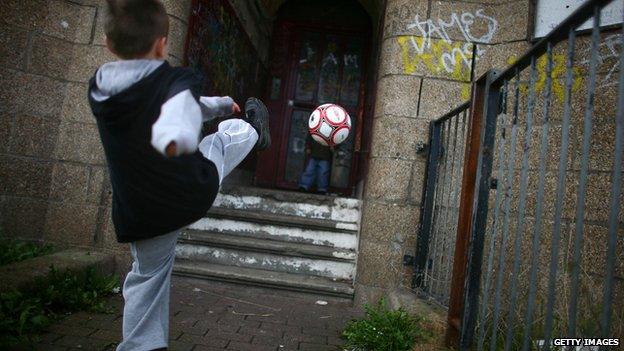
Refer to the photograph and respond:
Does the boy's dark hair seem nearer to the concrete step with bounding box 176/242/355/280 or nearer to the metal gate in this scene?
the metal gate

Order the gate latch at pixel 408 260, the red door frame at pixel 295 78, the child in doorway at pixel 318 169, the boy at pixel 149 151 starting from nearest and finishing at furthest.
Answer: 1. the boy at pixel 149 151
2. the gate latch at pixel 408 260
3. the child in doorway at pixel 318 169
4. the red door frame at pixel 295 78

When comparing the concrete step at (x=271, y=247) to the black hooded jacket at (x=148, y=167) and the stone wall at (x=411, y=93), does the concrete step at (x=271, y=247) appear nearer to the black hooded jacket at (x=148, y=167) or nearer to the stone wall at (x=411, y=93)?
the stone wall at (x=411, y=93)

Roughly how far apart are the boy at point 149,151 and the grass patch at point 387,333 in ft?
3.79

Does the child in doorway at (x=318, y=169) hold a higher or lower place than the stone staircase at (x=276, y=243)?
higher

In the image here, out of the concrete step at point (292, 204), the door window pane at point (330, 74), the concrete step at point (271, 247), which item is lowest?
the concrete step at point (271, 247)

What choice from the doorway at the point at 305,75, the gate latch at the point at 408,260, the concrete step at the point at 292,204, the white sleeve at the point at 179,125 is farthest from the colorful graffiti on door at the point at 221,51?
the white sleeve at the point at 179,125

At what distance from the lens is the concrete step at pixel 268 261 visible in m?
3.78

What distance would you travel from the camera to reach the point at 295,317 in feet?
9.70

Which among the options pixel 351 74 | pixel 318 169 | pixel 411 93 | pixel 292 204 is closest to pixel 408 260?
pixel 292 204

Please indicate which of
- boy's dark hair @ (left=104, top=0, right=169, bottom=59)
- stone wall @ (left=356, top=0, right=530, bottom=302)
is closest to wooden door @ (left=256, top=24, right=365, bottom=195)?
stone wall @ (left=356, top=0, right=530, bottom=302)

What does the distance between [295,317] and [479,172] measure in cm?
166

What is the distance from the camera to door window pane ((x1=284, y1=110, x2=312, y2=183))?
6516 millimetres

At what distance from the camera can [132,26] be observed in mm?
1535

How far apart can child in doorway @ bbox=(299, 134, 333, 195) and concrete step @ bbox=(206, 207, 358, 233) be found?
183cm
